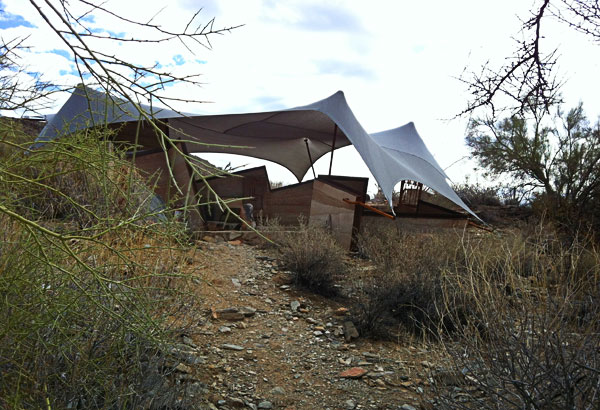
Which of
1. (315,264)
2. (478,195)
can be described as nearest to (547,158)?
(478,195)

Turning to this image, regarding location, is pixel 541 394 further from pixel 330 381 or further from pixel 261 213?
pixel 261 213

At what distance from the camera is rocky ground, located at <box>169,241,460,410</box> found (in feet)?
11.1

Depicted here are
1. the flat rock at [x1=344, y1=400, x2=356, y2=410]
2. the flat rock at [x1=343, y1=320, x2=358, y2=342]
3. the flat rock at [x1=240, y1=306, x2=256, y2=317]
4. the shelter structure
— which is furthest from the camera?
the shelter structure

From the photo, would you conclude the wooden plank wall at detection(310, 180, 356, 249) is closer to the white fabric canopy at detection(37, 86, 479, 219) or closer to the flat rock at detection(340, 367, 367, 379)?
the white fabric canopy at detection(37, 86, 479, 219)

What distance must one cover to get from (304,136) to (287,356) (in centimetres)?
1049

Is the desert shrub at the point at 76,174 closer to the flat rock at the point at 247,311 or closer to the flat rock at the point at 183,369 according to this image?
the flat rock at the point at 183,369

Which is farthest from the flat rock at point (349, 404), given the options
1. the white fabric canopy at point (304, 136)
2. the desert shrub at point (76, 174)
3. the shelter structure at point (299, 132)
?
the white fabric canopy at point (304, 136)

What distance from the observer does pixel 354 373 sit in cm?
381

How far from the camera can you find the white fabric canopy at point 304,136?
9.02 m

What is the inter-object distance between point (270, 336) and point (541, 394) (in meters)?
2.78

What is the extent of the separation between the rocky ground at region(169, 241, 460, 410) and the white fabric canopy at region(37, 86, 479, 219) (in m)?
2.51

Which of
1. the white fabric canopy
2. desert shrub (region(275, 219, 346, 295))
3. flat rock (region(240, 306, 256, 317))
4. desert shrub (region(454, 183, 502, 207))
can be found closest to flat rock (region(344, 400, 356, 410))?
flat rock (region(240, 306, 256, 317))

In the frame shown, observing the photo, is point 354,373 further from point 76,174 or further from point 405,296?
point 76,174

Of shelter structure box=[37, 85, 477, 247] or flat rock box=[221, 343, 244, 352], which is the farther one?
shelter structure box=[37, 85, 477, 247]
